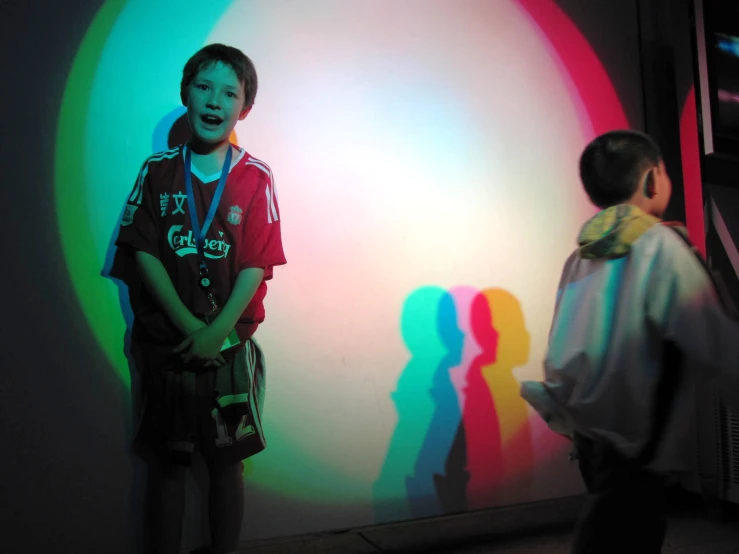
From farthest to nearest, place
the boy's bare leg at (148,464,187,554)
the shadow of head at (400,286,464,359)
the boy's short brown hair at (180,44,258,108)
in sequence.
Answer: the shadow of head at (400,286,464,359) → the boy's short brown hair at (180,44,258,108) → the boy's bare leg at (148,464,187,554)

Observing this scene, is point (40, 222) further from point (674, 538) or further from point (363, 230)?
point (674, 538)

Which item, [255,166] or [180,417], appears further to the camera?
[255,166]

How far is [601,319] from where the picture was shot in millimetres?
1245

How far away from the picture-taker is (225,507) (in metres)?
1.79

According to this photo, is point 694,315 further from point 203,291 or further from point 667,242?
point 203,291

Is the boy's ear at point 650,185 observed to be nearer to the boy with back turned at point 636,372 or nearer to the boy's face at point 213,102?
the boy with back turned at point 636,372

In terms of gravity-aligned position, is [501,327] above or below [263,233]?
below

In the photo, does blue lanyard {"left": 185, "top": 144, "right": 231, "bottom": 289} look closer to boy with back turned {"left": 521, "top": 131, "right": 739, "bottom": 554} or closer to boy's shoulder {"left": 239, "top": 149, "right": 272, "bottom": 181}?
boy's shoulder {"left": 239, "top": 149, "right": 272, "bottom": 181}

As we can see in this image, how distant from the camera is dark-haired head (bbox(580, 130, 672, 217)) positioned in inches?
55.7

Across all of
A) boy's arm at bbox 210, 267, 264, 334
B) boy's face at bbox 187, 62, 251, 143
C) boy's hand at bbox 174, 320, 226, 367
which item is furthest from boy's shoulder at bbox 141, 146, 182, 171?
boy's hand at bbox 174, 320, 226, 367

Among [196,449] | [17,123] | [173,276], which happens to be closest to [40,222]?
[17,123]

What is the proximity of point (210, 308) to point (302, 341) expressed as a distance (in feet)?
1.32

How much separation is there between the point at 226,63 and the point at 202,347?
1038mm

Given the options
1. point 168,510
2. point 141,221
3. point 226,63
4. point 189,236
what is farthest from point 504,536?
point 226,63
